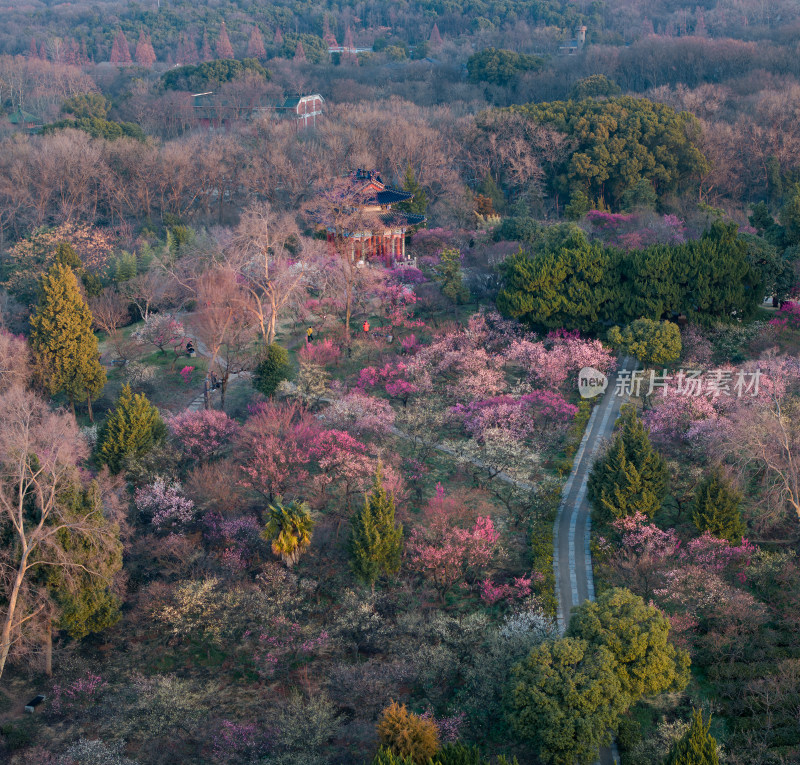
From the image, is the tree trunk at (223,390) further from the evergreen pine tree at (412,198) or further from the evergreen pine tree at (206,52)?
the evergreen pine tree at (206,52)

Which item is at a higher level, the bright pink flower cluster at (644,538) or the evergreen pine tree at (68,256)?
the evergreen pine tree at (68,256)

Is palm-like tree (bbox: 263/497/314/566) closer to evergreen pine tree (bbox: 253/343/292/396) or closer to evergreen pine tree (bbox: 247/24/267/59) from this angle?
A: evergreen pine tree (bbox: 253/343/292/396)

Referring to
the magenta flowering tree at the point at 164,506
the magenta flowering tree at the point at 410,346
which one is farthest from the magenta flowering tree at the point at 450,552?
the magenta flowering tree at the point at 410,346

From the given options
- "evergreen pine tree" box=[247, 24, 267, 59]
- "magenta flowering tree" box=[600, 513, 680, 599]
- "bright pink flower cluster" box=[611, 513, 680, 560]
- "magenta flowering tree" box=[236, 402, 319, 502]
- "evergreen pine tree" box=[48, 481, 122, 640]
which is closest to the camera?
"evergreen pine tree" box=[48, 481, 122, 640]

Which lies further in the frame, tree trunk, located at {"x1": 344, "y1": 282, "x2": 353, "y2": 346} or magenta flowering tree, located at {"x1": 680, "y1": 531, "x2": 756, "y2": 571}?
tree trunk, located at {"x1": 344, "y1": 282, "x2": 353, "y2": 346}

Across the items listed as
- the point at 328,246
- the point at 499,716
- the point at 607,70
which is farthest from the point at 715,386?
the point at 607,70

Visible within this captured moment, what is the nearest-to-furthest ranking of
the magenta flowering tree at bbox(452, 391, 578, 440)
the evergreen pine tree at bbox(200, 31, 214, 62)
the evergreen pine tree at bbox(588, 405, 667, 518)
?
the evergreen pine tree at bbox(588, 405, 667, 518) < the magenta flowering tree at bbox(452, 391, 578, 440) < the evergreen pine tree at bbox(200, 31, 214, 62)

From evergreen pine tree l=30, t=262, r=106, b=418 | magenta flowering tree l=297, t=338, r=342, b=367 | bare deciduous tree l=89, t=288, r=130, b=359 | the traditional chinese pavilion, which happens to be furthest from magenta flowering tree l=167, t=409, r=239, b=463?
the traditional chinese pavilion
